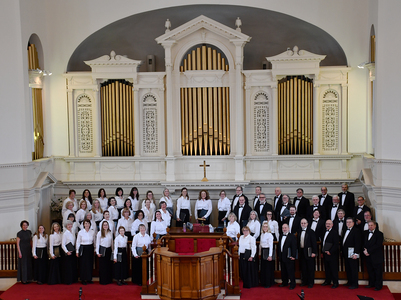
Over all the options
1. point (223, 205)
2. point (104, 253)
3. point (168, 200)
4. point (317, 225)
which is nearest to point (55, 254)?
point (104, 253)

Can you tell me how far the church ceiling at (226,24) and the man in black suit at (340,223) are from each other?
4.99 metres

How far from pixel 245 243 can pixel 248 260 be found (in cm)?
34

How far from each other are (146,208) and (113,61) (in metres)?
4.11

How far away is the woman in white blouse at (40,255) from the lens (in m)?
11.5

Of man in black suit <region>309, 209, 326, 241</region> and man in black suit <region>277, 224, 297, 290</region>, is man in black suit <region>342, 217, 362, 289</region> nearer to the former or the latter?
man in black suit <region>309, 209, 326, 241</region>

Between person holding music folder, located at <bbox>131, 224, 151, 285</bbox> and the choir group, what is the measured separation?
0.07 ft

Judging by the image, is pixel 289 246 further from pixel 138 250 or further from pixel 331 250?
pixel 138 250

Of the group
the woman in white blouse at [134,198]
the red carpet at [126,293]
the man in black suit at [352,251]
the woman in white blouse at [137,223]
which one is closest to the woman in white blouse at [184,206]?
the woman in white blouse at [134,198]

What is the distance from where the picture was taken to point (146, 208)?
1299cm

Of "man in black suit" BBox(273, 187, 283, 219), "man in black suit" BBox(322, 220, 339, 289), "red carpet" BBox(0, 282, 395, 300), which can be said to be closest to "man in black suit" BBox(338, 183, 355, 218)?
"man in black suit" BBox(273, 187, 283, 219)

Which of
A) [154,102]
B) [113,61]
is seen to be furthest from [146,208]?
[113,61]

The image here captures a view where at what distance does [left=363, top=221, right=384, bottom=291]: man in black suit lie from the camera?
10773 millimetres

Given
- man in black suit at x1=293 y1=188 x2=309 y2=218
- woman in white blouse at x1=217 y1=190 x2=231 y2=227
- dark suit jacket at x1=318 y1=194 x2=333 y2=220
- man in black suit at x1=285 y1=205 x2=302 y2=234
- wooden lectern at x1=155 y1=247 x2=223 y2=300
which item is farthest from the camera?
woman in white blouse at x1=217 y1=190 x2=231 y2=227

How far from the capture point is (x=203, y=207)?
13492mm
